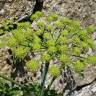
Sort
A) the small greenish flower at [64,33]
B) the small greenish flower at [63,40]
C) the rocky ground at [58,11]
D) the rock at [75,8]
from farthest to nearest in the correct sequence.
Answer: the rock at [75,8] → the rocky ground at [58,11] → the small greenish flower at [64,33] → the small greenish flower at [63,40]

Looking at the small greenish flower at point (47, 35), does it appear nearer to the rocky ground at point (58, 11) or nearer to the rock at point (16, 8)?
the rocky ground at point (58, 11)

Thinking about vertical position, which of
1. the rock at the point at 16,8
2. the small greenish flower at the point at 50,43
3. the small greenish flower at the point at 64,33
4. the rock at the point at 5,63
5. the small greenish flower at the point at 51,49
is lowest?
the rock at the point at 5,63

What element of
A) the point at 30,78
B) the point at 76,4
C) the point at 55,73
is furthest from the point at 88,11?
the point at 55,73

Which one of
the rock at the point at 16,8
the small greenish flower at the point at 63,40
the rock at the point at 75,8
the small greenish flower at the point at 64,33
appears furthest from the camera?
the rock at the point at 16,8

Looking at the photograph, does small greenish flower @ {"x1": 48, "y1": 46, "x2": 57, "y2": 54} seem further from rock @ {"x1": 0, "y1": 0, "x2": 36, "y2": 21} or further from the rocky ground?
rock @ {"x1": 0, "y1": 0, "x2": 36, "y2": 21}

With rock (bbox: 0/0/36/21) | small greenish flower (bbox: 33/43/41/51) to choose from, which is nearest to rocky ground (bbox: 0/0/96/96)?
rock (bbox: 0/0/36/21)

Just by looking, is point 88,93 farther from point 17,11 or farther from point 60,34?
point 17,11

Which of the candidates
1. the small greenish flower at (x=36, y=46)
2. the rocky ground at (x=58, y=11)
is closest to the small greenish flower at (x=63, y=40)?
the small greenish flower at (x=36, y=46)

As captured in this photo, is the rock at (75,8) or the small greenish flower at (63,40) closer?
the small greenish flower at (63,40)

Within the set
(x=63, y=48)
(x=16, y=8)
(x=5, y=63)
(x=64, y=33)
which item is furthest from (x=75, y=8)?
(x=63, y=48)
